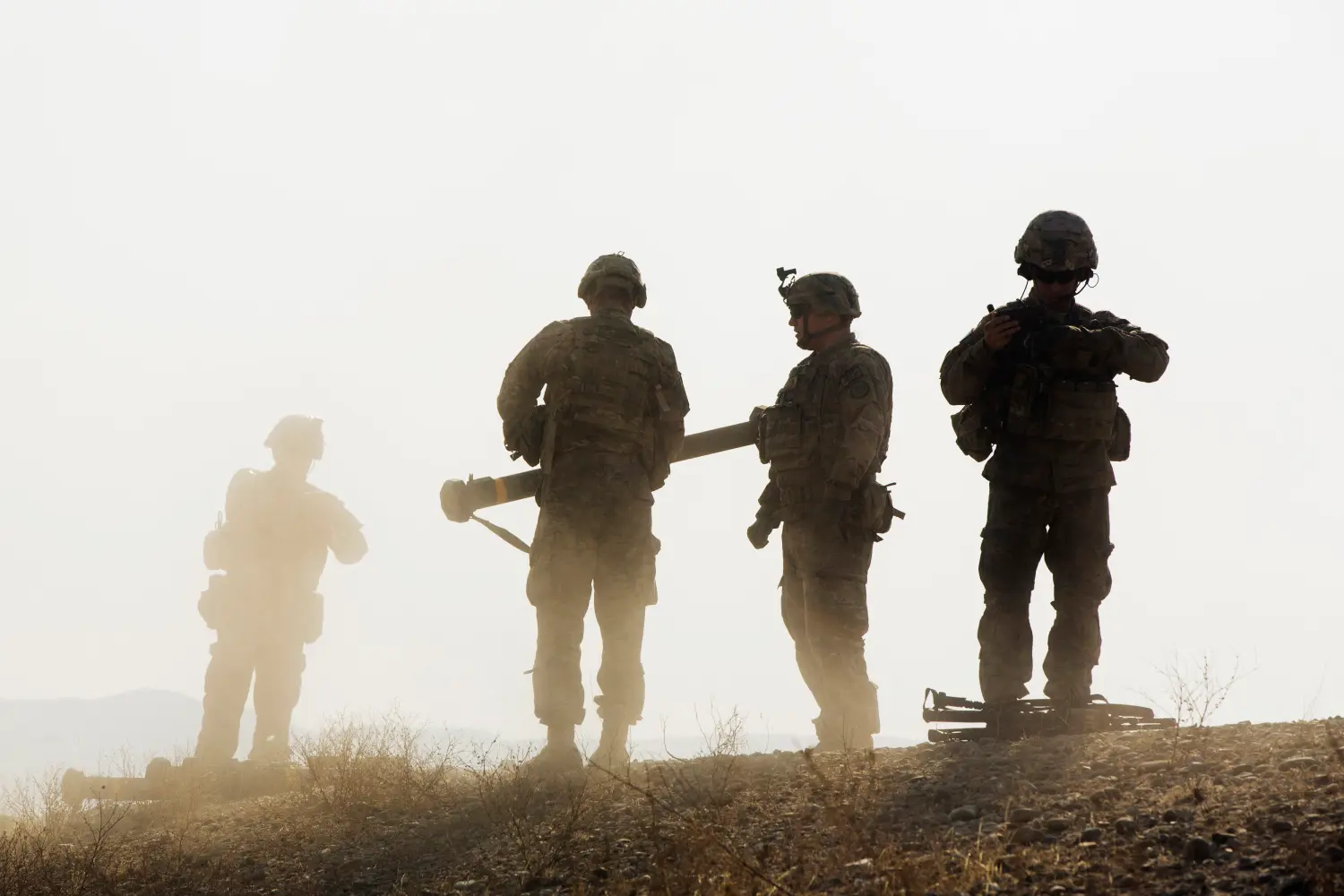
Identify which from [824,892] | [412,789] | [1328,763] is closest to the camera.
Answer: [824,892]

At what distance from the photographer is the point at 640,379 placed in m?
8.84

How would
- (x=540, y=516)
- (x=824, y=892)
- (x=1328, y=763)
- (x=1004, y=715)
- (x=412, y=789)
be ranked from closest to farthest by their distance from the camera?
(x=824, y=892)
(x=1328, y=763)
(x=1004, y=715)
(x=412, y=789)
(x=540, y=516)

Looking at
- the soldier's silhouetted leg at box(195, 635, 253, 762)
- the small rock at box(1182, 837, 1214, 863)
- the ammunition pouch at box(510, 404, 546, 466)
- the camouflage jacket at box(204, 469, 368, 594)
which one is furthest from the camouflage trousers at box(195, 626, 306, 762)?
the small rock at box(1182, 837, 1214, 863)

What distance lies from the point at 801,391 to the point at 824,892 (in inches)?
179

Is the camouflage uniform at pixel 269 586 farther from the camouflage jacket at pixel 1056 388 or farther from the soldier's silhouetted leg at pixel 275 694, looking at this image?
the camouflage jacket at pixel 1056 388

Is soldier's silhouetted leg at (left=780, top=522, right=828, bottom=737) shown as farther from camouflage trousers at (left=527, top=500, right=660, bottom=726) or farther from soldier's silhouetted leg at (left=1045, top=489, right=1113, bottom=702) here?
soldier's silhouetted leg at (left=1045, top=489, right=1113, bottom=702)

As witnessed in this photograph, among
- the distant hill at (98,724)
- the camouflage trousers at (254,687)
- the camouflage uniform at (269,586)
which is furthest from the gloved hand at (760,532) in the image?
the distant hill at (98,724)

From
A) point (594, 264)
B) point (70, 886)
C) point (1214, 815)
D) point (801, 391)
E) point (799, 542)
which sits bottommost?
point (70, 886)

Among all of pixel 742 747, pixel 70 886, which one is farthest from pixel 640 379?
pixel 70 886

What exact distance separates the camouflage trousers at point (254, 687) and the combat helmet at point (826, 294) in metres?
10.6

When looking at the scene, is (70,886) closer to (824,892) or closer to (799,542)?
(824,892)

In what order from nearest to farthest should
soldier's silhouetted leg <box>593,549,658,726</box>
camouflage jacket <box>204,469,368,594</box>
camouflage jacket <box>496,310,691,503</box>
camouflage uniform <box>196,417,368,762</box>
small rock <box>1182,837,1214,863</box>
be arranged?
small rock <box>1182,837,1214,863</box> → soldier's silhouetted leg <box>593,549,658,726</box> → camouflage jacket <box>496,310,691,503</box> → camouflage uniform <box>196,417,368,762</box> → camouflage jacket <box>204,469,368,594</box>

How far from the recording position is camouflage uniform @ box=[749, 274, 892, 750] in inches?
326

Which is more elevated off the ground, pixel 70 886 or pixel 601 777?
pixel 601 777
